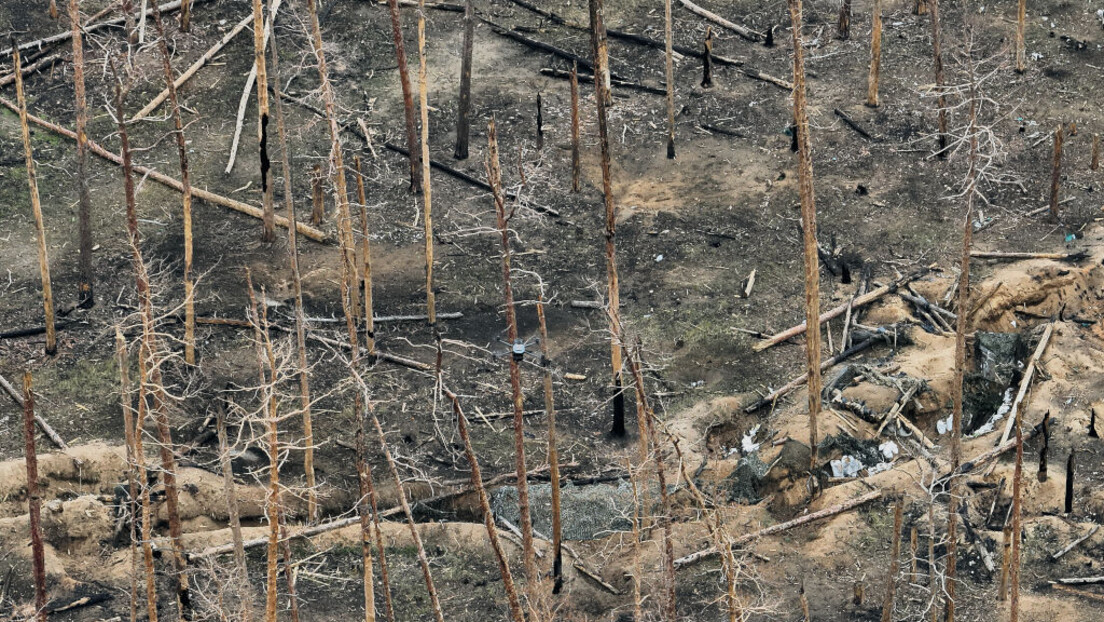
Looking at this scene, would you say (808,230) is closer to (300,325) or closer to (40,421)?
(300,325)

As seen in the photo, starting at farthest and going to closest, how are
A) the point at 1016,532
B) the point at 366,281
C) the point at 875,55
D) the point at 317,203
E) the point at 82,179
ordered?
the point at 875,55 → the point at 317,203 → the point at 82,179 → the point at 366,281 → the point at 1016,532

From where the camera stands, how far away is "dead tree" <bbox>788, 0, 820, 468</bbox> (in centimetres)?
2825

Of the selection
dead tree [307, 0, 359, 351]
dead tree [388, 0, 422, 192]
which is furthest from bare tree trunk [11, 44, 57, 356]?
dead tree [388, 0, 422, 192]

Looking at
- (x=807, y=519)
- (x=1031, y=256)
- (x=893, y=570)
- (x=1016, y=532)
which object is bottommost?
(x=807, y=519)

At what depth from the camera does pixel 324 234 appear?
37.4m

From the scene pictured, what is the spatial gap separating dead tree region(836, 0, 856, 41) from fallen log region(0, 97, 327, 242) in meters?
12.8

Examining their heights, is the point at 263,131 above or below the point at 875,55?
above

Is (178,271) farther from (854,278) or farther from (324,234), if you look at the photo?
(854,278)

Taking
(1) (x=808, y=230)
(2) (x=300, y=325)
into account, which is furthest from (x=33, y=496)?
(1) (x=808, y=230)

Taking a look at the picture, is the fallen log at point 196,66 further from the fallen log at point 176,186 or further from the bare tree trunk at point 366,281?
the bare tree trunk at point 366,281

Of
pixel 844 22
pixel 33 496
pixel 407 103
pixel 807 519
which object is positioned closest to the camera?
pixel 33 496

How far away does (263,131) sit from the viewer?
3500 centimetres

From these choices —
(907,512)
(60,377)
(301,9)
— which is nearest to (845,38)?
(301,9)

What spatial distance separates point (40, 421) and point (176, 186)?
24.4 feet
